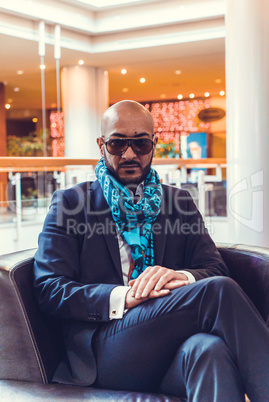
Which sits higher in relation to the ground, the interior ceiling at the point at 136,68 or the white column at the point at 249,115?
the interior ceiling at the point at 136,68

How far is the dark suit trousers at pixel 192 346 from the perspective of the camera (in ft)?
4.29

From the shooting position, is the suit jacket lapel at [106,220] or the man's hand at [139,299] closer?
the man's hand at [139,299]

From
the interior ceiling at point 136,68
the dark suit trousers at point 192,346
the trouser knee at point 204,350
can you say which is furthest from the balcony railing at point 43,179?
the trouser knee at point 204,350

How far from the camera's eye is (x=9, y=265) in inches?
62.9

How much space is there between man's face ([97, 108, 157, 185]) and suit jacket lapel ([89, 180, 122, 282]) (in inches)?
4.5

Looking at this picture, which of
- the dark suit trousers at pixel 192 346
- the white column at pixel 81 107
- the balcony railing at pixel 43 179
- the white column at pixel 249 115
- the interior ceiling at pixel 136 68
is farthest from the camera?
the white column at pixel 81 107

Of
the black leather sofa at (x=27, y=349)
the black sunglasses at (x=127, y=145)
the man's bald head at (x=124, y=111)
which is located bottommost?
the black leather sofa at (x=27, y=349)

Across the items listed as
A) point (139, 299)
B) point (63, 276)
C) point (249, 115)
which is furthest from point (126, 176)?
point (249, 115)

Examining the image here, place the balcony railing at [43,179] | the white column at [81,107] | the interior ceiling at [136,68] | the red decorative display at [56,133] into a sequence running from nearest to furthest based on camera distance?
1. the balcony railing at [43,179]
2. the interior ceiling at [136,68]
3. the white column at [81,107]
4. the red decorative display at [56,133]

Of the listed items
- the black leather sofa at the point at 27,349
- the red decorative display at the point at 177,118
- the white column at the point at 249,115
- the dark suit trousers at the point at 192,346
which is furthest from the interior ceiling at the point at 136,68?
the dark suit trousers at the point at 192,346

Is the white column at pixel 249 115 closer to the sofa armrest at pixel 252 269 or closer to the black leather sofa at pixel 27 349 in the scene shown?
the sofa armrest at pixel 252 269

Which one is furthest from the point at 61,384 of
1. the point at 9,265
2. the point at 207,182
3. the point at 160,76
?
the point at 160,76

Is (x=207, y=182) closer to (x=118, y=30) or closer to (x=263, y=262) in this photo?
(x=118, y=30)

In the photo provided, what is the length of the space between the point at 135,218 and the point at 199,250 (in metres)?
0.30
